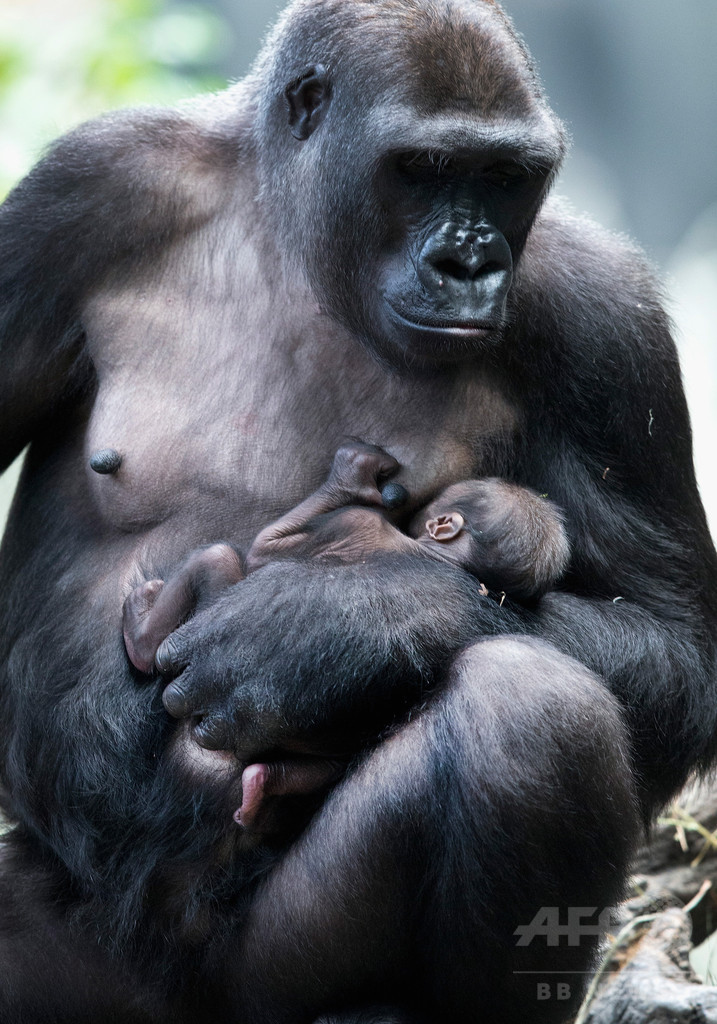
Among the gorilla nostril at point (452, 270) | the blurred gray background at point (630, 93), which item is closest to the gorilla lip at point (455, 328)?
the gorilla nostril at point (452, 270)

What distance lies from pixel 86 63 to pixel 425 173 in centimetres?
452

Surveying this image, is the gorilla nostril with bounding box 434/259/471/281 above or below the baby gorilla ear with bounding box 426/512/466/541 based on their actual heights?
above

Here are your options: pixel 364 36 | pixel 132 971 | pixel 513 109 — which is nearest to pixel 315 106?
pixel 364 36

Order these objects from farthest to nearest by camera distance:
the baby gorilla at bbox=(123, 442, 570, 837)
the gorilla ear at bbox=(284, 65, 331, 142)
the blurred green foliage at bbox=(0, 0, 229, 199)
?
the blurred green foliage at bbox=(0, 0, 229, 199) < the gorilla ear at bbox=(284, 65, 331, 142) < the baby gorilla at bbox=(123, 442, 570, 837)

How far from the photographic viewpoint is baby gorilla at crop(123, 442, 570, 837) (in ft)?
9.00

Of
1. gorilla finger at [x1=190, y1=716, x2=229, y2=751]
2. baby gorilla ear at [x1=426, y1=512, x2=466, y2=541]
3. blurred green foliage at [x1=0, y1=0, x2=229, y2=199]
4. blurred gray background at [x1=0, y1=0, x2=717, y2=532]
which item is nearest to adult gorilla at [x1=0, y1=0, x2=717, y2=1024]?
gorilla finger at [x1=190, y1=716, x2=229, y2=751]

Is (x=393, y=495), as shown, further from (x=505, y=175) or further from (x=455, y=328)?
(x=505, y=175)

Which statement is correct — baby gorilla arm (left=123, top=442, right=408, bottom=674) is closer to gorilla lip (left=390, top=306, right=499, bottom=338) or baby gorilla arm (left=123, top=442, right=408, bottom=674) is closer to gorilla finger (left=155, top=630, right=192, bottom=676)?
gorilla finger (left=155, top=630, right=192, bottom=676)

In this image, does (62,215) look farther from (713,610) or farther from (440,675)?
(713,610)

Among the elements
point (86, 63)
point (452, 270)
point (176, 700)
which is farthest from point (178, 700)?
point (86, 63)

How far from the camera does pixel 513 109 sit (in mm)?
2746

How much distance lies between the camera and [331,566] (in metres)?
2.71

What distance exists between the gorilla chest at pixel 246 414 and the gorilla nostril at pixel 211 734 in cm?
47

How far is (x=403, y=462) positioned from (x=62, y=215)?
101cm
